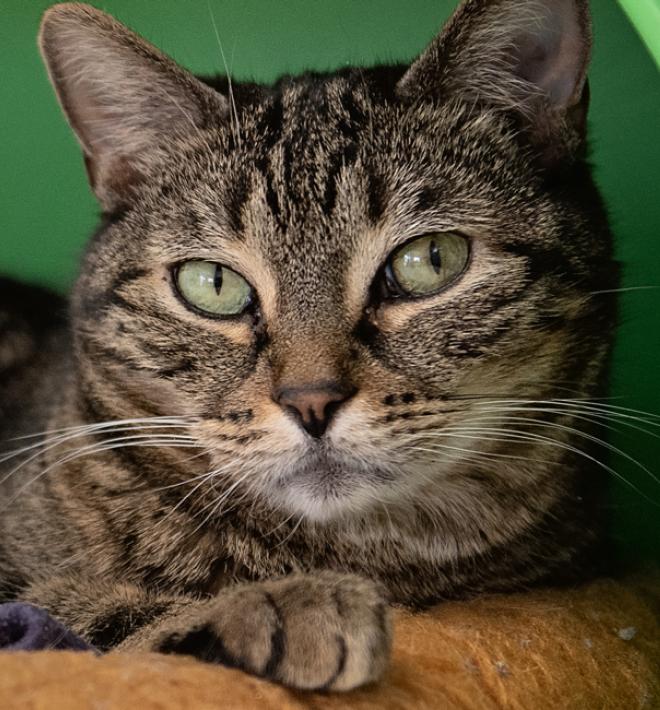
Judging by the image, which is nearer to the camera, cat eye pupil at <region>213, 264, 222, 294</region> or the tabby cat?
the tabby cat

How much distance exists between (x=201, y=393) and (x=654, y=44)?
0.65 m

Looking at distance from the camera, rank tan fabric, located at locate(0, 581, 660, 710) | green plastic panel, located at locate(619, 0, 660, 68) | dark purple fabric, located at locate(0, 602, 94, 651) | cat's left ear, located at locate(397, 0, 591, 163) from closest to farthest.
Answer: tan fabric, located at locate(0, 581, 660, 710), dark purple fabric, located at locate(0, 602, 94, 651), green plastic panel, located at locate(619, 0, 660, 68), cat's left ear, located at locate(397, 0, 591, 163)

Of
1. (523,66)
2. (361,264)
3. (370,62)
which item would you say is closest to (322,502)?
(361,264)

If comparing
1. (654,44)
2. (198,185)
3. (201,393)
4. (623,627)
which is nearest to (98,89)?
(198,185)

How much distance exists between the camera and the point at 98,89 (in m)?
1.21

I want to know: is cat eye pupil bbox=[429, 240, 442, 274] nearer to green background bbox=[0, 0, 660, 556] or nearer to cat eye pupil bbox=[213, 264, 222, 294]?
cat eye pupil bbox=[213, 264, 222, 294]

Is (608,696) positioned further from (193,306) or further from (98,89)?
(98,89)

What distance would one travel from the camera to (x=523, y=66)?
112cm

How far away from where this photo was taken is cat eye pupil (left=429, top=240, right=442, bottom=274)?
3.39ft

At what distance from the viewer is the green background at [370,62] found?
155 centimetres

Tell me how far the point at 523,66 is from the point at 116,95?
0.55 meters

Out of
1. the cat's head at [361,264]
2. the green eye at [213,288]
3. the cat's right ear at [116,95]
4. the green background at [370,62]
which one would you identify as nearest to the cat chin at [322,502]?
the cat's head at [361,264]

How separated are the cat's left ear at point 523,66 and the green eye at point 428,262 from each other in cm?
20

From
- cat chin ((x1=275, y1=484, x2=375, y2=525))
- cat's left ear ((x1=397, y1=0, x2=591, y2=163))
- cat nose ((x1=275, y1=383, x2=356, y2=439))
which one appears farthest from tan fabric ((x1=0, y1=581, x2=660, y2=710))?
cat's left ear ((x1=397, y1=0, x2=591, y2=163))
